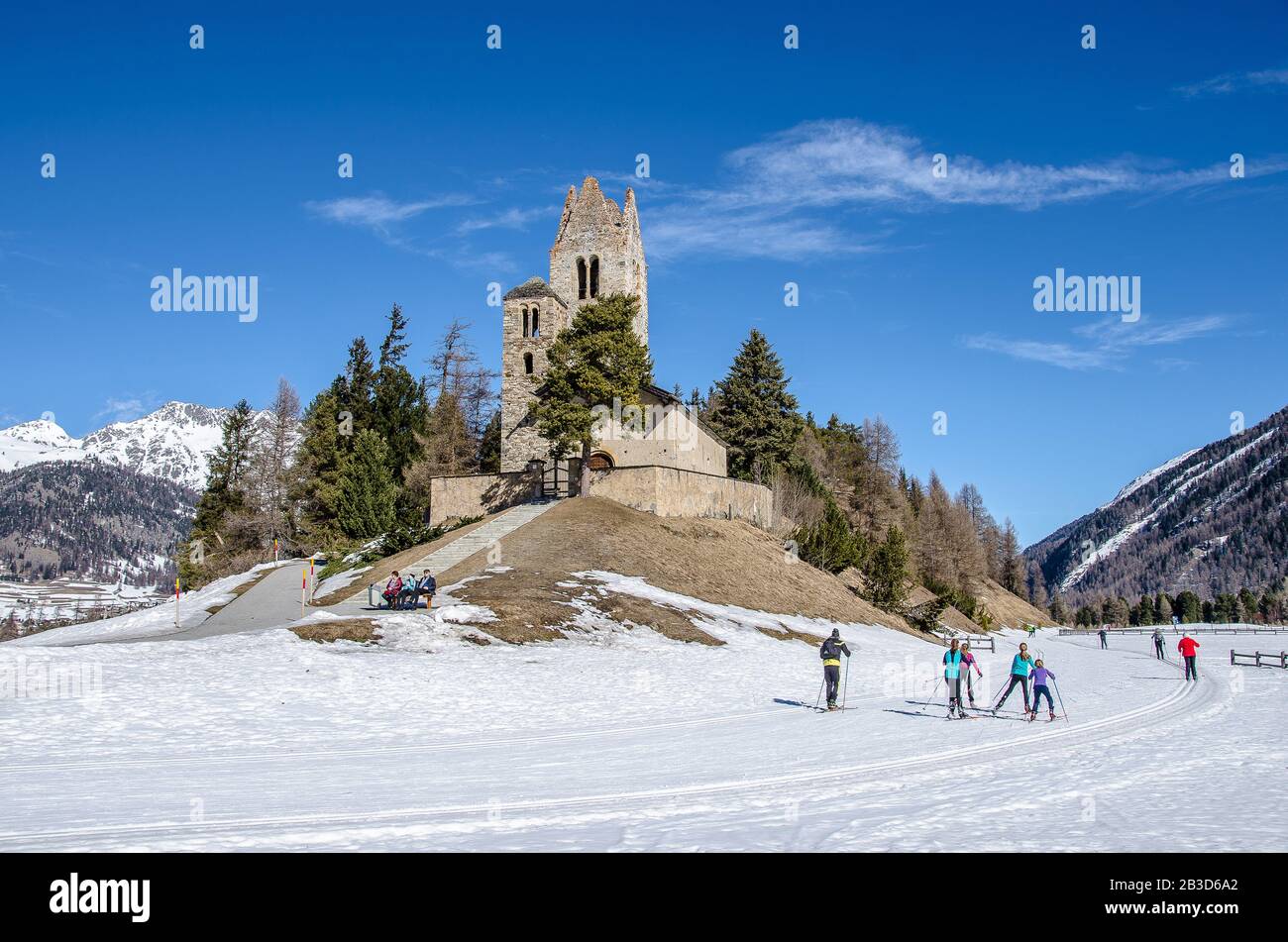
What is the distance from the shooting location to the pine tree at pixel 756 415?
2630 inches

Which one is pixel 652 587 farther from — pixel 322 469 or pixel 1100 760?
pixel 322 469

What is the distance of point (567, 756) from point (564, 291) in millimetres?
45457

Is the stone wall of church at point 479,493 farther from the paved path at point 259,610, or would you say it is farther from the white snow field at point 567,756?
the white snow field at point 567,756

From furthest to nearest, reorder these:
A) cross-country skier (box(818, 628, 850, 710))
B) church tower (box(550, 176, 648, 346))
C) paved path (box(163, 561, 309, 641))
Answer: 1. church tower (box(550, 176, 648, 346))
2. paved path (box(163, 561, 309, 641))
3. cross-country skier (box(818, 628, 850, 710))

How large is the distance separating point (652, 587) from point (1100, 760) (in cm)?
2317

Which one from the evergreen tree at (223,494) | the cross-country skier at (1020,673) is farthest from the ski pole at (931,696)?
the evergreen tree at (223,494)

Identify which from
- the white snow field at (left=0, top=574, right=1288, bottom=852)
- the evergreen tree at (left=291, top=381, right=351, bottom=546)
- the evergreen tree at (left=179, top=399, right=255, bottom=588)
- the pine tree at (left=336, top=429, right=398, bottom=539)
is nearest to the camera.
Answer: the white snow field at (left=0, top=574, right=1288, bottom=852)

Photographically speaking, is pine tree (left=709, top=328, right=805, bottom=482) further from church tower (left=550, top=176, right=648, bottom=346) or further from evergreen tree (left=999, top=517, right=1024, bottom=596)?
evergreen tree (left=999, top=517, right=1024, bottom=596)

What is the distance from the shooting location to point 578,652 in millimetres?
26781

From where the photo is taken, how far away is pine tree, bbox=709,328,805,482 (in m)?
66.8

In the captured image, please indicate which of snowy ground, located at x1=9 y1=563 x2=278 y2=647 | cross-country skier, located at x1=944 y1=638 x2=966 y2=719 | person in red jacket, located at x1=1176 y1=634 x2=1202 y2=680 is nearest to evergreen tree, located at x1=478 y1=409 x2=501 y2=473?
snowy ground, located at x1=9 y1=563 x2=278 y2=647

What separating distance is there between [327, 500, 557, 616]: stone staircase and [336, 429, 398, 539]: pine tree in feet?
30.1
